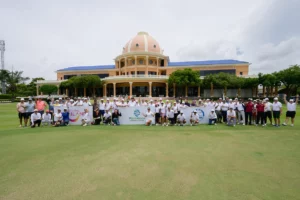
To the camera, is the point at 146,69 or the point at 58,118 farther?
the point at 146,69

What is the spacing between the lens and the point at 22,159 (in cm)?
548

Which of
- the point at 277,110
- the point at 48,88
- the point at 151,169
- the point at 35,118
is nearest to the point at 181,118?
the point at 277,110

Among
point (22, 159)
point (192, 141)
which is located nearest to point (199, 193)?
point (192, 141)

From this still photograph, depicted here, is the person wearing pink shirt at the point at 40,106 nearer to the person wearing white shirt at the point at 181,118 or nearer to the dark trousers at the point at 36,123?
the dark trousers at the point at 36,123

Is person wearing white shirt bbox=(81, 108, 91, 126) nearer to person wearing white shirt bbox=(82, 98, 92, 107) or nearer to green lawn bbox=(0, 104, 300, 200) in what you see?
person wearing white shirt bbox=(82, 98, 92, 107)

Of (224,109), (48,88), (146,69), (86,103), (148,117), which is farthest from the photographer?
(48,88)

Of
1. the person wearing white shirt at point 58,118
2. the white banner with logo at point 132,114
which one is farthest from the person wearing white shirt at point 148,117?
the person wearing white shirt at point 58,118

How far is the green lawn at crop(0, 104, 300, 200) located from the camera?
3580mm

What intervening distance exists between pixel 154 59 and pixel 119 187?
46.0 metres

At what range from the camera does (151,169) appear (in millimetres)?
4691

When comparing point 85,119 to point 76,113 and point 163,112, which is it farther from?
point 163,112

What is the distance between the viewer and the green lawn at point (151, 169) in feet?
11.7

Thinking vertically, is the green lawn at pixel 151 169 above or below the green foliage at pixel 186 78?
below

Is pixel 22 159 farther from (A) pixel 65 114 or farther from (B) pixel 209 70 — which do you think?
(B) pixel 209 70
